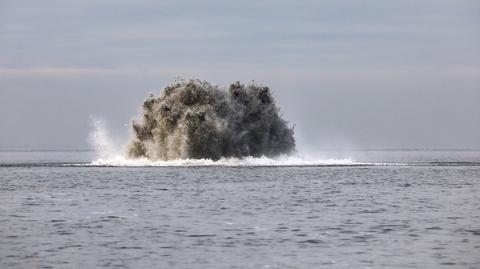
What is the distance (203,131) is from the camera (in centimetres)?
13788

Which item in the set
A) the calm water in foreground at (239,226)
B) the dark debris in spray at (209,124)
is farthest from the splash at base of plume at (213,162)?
the calm water in foreground at (239,226)

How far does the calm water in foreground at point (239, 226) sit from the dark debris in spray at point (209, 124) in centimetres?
4981

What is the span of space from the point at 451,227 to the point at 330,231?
21.4 ft

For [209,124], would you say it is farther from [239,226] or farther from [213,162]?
[239,226]

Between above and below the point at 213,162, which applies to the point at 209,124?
above

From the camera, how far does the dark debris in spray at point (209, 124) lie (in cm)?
13888

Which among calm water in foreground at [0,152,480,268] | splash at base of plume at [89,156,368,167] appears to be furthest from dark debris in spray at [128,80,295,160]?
calm water in foreground at [0,152,480,268]

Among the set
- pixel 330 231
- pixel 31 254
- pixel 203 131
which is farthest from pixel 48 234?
pixel 203 131

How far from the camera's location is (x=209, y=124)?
138 m

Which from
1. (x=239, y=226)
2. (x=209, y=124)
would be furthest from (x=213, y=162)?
(x=239, y=226)

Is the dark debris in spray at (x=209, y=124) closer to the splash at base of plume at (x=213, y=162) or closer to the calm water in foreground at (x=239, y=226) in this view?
the splash at base of plume at (x=213, y=162)

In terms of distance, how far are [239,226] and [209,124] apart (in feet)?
291

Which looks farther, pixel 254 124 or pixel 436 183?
pixel 254 124

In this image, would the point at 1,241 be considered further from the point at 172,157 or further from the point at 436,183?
the point at 172,157
